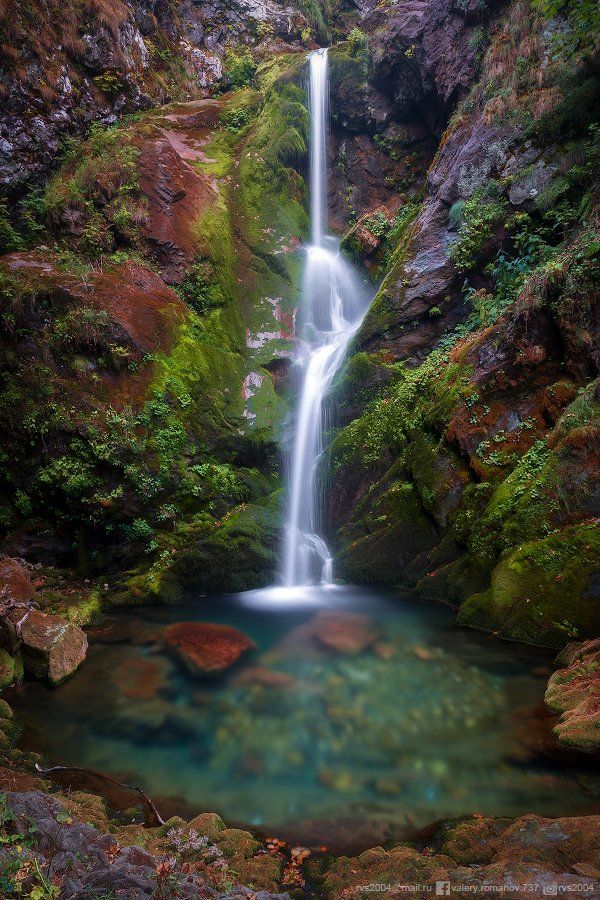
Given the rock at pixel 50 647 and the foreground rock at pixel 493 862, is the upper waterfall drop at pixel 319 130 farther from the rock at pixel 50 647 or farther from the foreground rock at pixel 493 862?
the foreground rock at pixel 493 862

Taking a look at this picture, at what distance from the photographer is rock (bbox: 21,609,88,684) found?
18.0 ft

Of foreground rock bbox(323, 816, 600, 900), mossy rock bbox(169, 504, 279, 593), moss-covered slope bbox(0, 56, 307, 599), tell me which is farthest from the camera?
mossy rock bbox(169, 504, 279, 593)

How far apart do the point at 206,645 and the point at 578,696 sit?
14.3ft

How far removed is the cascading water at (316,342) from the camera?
30.7 ft

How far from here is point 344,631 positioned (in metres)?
6.63

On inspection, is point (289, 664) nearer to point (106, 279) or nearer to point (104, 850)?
point (104, 850)

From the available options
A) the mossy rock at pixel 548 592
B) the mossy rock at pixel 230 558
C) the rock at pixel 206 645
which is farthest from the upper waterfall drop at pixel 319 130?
the rock at pixel 206 645

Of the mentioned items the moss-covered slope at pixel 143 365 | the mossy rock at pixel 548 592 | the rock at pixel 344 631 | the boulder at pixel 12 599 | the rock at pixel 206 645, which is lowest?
the rock at pixel 206 645

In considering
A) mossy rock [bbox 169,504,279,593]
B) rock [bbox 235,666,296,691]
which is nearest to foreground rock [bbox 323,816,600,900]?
Result: rock [bbox 235,666,296,691]

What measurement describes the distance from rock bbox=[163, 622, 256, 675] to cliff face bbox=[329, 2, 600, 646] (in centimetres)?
280

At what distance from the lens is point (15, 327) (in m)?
8.66

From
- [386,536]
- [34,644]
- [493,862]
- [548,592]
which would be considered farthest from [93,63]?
[493,862]

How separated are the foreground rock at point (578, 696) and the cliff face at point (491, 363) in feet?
1.40

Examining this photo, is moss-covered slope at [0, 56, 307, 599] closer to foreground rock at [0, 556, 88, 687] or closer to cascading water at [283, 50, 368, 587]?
cascading water at [283, 50, 368, 587]
